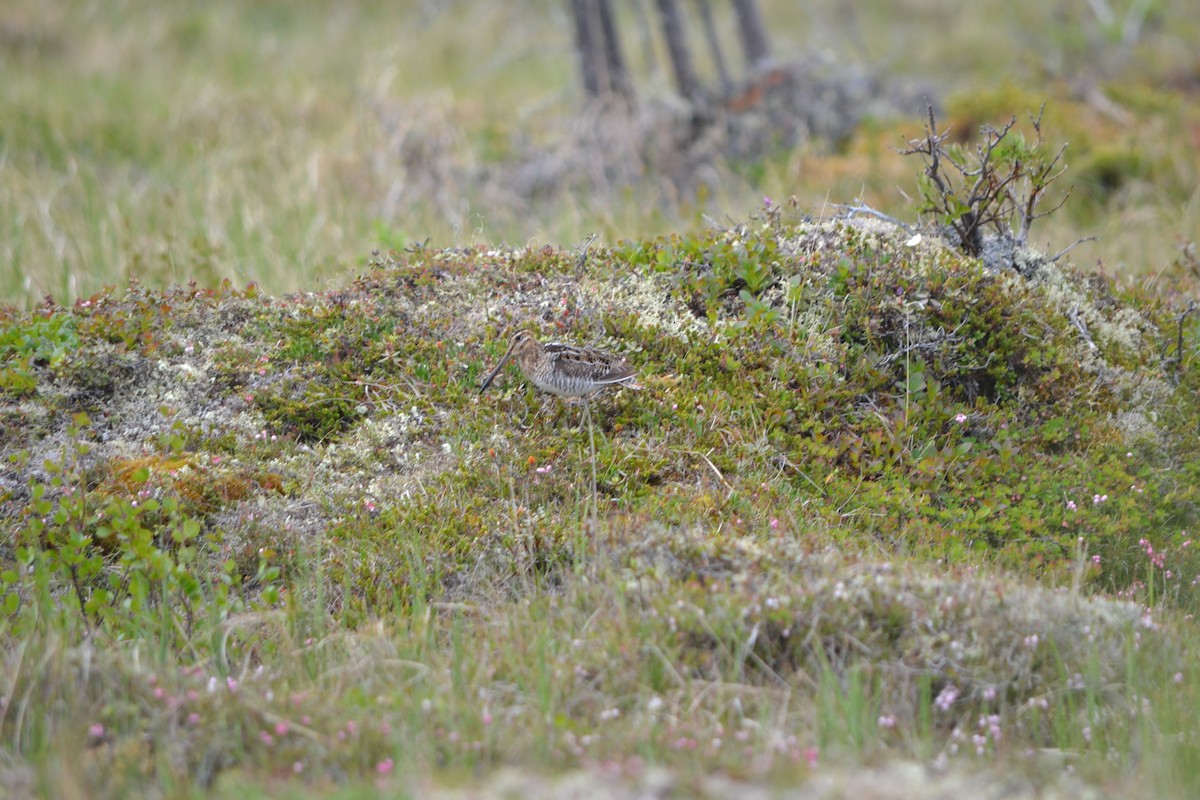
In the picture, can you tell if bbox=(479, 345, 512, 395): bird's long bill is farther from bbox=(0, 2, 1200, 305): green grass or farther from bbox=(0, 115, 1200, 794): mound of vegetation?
bbox=(0, 2, 1200, 305): green grass

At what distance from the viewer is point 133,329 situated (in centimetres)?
562

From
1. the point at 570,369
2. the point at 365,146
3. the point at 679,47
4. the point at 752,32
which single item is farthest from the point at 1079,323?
the point at 752,32

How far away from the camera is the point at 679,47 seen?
12.3 metres

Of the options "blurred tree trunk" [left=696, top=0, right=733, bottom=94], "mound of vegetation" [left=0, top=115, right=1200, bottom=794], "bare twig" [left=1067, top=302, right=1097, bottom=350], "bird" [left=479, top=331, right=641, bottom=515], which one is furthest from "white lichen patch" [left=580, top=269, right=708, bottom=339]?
"blurred tree trunk" [left=696, top=0, right=733, bottom=94]

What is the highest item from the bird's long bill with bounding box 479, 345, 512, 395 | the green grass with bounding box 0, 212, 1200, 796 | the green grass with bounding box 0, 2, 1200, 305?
the green grass with bounding box 0, 2, 1200, 305

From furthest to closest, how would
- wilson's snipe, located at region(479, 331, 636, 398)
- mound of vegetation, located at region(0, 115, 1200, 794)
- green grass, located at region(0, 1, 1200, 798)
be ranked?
wilson's snipe, located at region(479, 331, 636, 398)
mound of vegetation, located at region(0, 115, 1200, 794)
green grass, located at region(0, 1, 1200, 798)

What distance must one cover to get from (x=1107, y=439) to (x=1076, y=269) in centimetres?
136

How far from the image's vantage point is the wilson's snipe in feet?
16.6

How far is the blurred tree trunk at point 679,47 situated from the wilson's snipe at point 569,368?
7.72m

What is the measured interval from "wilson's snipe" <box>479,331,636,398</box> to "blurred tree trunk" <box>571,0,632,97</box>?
22.8ft

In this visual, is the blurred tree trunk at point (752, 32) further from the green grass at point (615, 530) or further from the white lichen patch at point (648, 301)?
the white lichen patch at point (648, 301)

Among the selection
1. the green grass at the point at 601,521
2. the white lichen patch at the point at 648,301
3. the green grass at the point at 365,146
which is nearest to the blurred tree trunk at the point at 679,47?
the green grass at the point at 365,146

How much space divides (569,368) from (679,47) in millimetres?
8250

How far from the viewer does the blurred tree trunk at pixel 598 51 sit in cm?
1183
